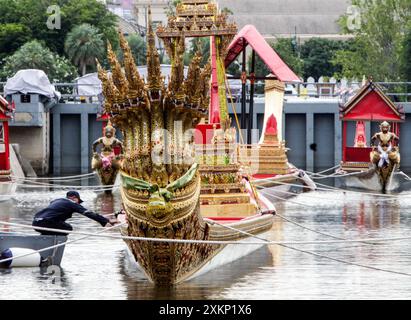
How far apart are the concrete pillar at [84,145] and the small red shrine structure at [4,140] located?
13738 mm

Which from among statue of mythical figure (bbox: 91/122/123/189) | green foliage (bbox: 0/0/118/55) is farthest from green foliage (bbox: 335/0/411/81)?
statue of mythical figure (bbox: 91/122/123/189)

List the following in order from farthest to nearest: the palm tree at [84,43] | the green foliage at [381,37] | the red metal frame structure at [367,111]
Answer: the green foliage at [381,37]
the palm tree at [84,43]
the red metal frame structure at [367,111]

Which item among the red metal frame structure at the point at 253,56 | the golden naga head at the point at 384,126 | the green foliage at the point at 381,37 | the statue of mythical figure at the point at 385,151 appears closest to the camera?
the red metal frame structure at the point at 253,56

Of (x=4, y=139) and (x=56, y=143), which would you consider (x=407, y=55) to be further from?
(x=4, y=139)

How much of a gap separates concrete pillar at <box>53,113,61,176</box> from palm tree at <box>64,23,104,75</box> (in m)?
13.3

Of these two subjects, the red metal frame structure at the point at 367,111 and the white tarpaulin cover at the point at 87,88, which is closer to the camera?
the red metal frame structure at the point at 367,111

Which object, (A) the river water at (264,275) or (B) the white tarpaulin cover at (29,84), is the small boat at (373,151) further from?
(B) the white tarpaulin cover at (29,84)

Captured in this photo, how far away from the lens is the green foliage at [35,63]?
6362 cm

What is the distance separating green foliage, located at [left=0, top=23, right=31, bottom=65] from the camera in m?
69.9

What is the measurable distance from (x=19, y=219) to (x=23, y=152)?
764 inches

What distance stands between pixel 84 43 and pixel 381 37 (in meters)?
15.4

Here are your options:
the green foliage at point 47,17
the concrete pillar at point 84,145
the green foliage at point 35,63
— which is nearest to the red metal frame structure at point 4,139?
the concrete pillar at point 84,145

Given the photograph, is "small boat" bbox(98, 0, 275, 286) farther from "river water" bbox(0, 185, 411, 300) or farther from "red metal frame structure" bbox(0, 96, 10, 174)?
"red metal frame structure" bbox(0, 96, 10, 174)
